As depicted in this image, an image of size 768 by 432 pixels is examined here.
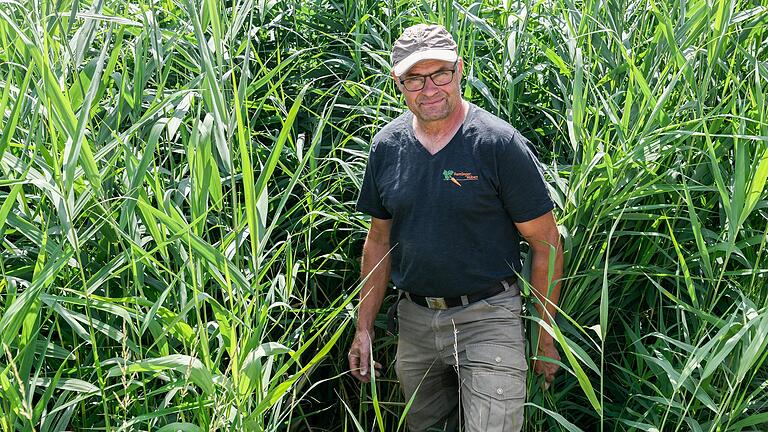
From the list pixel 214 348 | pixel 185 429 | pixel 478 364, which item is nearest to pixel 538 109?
pixel 478 364

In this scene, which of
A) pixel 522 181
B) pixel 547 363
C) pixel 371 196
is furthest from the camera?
pixel 371 196

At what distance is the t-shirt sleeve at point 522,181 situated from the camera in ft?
7.95

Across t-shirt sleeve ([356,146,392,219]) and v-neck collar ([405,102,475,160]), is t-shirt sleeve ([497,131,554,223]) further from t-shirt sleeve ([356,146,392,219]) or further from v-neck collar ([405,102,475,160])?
t-shirt sleeve ([356,146,392,219])

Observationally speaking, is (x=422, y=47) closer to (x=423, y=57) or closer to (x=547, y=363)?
(x=423, y=57)

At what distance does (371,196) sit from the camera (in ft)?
8.71

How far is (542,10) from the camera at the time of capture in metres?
3.14

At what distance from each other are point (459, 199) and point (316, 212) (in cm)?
39

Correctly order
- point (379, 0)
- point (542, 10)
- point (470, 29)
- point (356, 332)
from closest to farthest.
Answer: point (356, 332), point (470, 29), point (542, 10), point (379, 0)

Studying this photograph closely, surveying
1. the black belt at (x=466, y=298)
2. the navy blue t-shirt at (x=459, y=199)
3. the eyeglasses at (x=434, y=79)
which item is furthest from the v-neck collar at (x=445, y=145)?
the black belt at (x=466, y=298)

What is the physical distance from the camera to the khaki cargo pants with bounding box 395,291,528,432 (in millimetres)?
2461

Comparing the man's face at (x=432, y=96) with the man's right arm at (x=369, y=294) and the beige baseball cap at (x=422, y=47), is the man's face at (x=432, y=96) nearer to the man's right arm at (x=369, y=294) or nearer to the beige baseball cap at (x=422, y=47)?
the beige baseball cap at (x=422, y=47)

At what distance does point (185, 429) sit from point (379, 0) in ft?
6.16

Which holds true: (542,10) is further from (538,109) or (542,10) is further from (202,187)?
(202,187)

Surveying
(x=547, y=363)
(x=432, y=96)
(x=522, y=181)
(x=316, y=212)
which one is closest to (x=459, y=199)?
(x=522, y=181)
